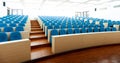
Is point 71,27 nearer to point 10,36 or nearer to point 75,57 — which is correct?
point 75,57

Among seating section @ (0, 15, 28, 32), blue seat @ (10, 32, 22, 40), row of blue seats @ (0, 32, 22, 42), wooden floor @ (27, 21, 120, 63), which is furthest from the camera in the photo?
seating section @ (0, 15, 28, 32)

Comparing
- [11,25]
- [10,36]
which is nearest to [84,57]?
[10,36]

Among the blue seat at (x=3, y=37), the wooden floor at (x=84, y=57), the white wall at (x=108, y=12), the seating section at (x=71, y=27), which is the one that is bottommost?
the wooden floor at (x=84, y=57)

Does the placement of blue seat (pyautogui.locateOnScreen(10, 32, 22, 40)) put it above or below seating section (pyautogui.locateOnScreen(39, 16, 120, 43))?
below

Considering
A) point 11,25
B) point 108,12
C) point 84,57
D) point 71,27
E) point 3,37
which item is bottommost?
point 84,57

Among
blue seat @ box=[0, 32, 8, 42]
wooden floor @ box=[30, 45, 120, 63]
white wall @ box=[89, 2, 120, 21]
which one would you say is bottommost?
wooden floor @ box=[30, 45, 120, 63]

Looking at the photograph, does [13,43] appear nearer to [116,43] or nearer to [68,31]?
[68,31]

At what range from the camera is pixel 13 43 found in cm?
258

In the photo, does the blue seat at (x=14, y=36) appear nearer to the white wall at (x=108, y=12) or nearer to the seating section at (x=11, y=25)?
the seating section at (x=11, y=25)

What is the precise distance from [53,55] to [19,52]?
41.2 inches

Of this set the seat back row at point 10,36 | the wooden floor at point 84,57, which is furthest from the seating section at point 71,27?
the seat back row at point 10,36

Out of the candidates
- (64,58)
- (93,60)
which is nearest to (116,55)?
(93,60)

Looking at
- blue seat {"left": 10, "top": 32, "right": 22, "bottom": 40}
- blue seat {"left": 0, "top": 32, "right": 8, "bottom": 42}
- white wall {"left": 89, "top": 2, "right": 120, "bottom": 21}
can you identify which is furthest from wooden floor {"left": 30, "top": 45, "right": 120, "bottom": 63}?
white wall {"left": 89, "top": 2, "right": 120, "bottom": 21}

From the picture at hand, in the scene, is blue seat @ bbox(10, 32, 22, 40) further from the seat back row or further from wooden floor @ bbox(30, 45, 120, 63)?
wooden floor @ bbox(30, 45, 120, 63)
